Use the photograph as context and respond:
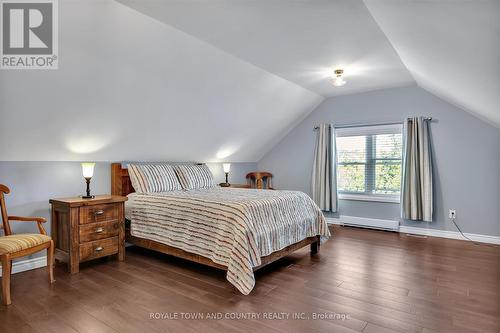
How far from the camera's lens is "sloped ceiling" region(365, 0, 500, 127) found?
153cm

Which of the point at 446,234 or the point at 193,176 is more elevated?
the point at 193,176

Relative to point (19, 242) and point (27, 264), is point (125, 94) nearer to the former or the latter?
point (19, 242)

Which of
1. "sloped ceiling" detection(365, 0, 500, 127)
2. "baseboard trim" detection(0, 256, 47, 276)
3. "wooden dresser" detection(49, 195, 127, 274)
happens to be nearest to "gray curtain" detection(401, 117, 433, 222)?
"sloped ceiling" detection(365, 0, 500, 127)

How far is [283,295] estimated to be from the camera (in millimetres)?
2500

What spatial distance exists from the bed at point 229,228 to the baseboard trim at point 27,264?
2.83 ft

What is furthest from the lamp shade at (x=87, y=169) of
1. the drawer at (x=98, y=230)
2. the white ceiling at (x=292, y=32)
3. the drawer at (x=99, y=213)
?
the white ceiling at (x=292, y=32)

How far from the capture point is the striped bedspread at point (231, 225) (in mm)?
2598

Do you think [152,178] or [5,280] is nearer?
[5,280]

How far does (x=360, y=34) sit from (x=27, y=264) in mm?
3943

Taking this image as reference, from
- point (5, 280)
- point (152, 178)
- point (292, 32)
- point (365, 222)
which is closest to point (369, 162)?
point (365, 222)

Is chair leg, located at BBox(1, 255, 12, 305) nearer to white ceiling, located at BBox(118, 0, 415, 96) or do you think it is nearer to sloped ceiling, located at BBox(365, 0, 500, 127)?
white ceiling, located at BBox(118, 0, 415, 96)

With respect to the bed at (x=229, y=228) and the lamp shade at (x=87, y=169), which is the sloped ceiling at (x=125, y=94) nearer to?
the lamp shade at (x=87, y=169)

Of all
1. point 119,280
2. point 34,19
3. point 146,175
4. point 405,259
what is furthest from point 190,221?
point 405,259
